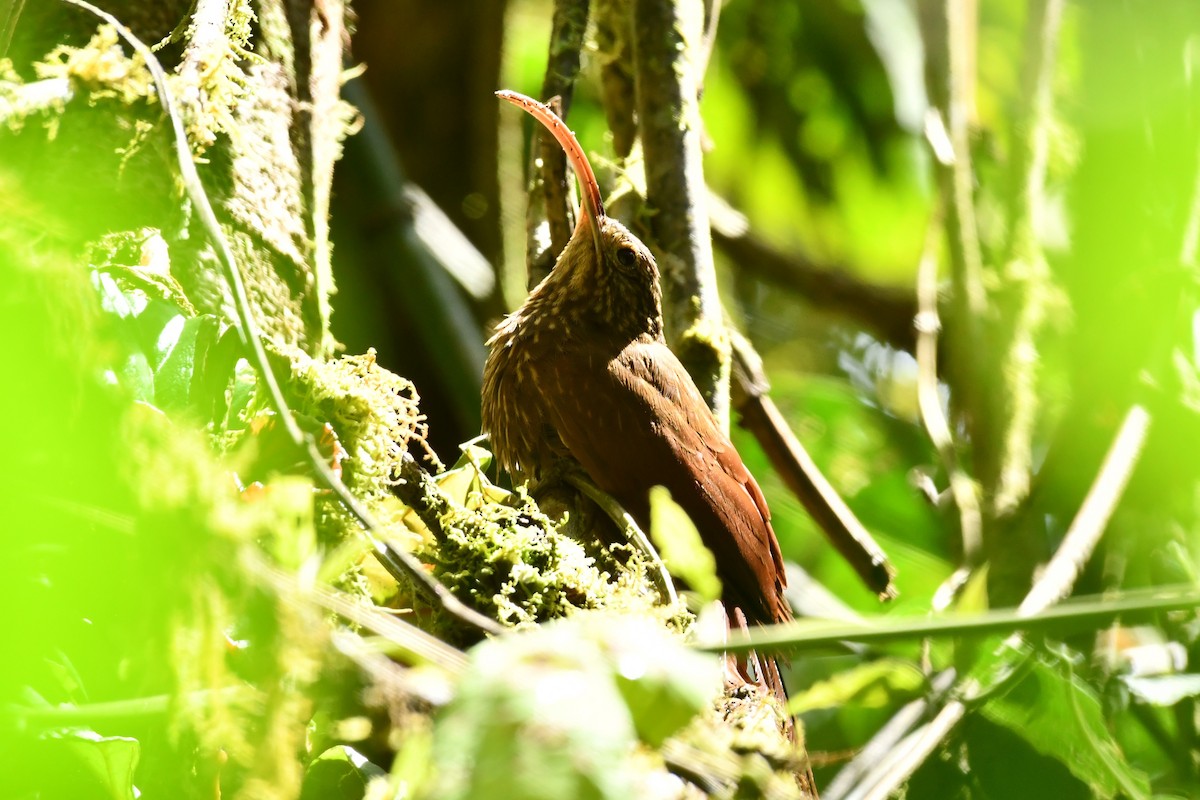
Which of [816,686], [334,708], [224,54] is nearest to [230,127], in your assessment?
[224,54]

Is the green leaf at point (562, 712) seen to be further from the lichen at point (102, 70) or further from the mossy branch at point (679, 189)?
the mossy branch at point (679, 189)

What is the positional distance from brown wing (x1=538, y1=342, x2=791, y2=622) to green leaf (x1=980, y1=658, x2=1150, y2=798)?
55 cm

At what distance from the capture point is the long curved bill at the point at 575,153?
229cm

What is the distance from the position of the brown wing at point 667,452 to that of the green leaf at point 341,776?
39.3 inches

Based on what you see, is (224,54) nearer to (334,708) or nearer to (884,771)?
(334,708)

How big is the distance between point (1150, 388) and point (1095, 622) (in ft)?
8.41

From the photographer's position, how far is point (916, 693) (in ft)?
4.78

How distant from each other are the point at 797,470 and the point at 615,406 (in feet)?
1.97

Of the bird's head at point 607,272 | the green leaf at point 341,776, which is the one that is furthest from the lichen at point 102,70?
the bird's head at point 607,272

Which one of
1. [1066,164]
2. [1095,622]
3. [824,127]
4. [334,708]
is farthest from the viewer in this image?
[824,127]

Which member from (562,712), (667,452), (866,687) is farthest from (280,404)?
(667,452)

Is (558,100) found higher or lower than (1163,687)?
higher

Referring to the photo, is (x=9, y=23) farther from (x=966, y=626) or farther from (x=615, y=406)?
(x=966, y=626)

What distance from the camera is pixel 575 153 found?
7.99ft
